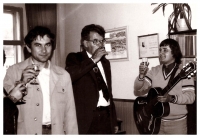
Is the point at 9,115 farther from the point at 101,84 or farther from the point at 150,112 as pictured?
the point at 150,112

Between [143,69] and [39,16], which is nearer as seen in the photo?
[143,69]

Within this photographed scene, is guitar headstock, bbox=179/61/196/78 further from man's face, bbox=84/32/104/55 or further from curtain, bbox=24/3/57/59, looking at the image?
curtain, bbox=24/3/57/59

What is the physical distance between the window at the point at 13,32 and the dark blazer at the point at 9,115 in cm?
403

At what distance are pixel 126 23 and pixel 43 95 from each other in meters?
2.50

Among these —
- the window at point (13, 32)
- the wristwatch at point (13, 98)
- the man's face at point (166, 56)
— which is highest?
the window at point (13, 32)

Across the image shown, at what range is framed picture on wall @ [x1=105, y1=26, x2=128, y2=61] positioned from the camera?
415 centimetres

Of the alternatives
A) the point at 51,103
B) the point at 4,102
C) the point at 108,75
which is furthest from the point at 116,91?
the point at 4,102

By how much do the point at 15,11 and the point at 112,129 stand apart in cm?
405

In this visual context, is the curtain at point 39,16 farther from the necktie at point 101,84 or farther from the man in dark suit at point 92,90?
the necktie at point 101,84

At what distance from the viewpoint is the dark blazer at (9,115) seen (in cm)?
168

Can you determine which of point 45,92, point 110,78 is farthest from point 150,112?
point 45,92

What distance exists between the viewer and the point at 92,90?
2414 mm

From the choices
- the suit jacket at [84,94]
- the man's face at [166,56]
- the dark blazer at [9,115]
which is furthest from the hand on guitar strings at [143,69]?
the dark blazer at [9,115]

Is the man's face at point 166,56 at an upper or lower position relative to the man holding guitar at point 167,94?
upper
